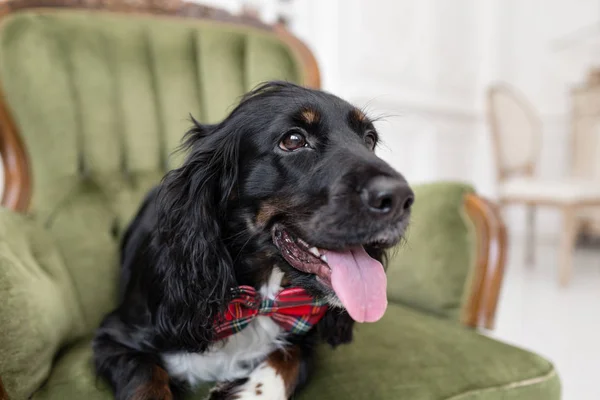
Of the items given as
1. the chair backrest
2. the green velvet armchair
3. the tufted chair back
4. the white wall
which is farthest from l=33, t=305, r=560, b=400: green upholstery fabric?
the chair backrest

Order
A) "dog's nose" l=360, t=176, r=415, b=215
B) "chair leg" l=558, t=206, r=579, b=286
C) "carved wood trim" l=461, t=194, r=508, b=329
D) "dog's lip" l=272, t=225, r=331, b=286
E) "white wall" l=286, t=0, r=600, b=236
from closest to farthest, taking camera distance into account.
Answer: "dog's nose" l=360, t=176, r=415, b=215 < "dog's lip" l=272, t=225, r=331, b=286 < "carved wood trim" l=461, t=194, r=508, b=329 < "chair leg" l=558, t=206, r=579, b=286 < "white wall" l=286, t=0, r=600, b=236

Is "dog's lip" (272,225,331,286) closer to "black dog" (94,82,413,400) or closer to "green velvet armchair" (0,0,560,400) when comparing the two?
"black dog" (94,82,413,400)

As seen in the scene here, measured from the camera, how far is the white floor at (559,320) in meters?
2.13

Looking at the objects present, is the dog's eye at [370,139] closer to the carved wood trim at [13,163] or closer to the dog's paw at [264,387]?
the dog's paw at [264,387]

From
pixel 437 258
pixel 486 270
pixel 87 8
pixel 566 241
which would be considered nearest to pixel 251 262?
pixel 437 258

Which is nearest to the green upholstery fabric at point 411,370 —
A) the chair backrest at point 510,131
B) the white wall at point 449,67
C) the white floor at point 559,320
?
the white floor at point 559,320

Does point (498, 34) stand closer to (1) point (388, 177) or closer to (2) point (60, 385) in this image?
(1) point (388, 177)

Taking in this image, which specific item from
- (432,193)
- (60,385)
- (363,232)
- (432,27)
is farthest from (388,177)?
(432,27)

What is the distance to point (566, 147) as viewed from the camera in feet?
16.5

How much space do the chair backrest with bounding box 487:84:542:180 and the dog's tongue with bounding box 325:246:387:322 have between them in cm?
363

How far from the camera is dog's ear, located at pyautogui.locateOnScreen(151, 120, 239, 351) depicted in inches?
38.6

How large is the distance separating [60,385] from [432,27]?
14.0ft

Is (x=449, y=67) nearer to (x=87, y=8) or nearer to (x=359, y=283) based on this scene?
(x=87, y=8)

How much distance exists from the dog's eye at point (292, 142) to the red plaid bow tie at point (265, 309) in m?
0.29
